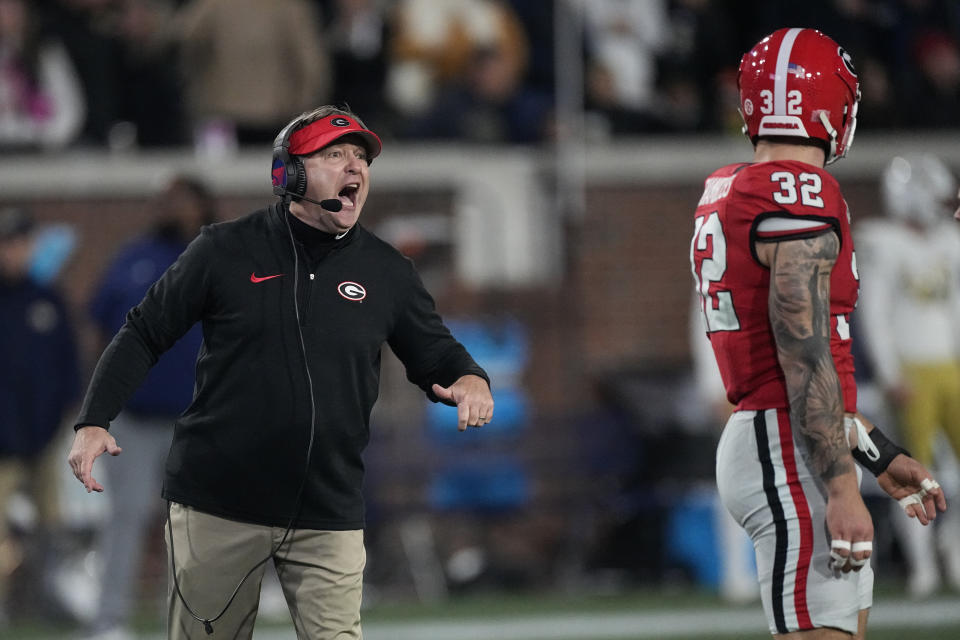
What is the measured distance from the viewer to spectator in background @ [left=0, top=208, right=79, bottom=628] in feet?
28.9

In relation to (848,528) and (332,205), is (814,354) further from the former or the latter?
(332,205)

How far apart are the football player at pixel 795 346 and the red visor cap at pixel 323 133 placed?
0.99 m

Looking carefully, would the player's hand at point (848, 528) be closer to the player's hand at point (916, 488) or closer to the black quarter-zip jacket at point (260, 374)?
the player's hand at point (916, 488)

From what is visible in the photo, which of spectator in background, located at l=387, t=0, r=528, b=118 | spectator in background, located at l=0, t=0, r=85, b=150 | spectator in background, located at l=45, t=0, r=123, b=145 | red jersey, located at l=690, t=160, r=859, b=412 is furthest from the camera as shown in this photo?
spectator in background, located at l=387, t=0, r=528, b=118

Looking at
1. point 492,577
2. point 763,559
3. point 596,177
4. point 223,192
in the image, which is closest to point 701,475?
point 492,577

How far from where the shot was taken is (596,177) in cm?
1153

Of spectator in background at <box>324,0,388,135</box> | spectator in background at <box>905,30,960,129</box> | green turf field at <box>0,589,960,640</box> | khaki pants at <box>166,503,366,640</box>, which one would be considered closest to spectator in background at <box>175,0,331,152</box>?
spectator in background at <box>324,0,388,135</box>

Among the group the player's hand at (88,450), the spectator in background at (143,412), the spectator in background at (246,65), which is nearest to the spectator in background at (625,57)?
the spectator in background at (246,65)

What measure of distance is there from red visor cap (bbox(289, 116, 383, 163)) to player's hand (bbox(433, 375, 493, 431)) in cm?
73

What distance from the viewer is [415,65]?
11.7 metres

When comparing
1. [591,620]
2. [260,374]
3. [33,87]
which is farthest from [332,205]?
[33,87]

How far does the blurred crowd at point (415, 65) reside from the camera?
35.6 feet

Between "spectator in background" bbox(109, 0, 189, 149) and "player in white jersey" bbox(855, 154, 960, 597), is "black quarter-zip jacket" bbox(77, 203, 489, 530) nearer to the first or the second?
"player in white jersey" bbox(855, 154, 960, 597)

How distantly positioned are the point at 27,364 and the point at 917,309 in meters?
5.47
